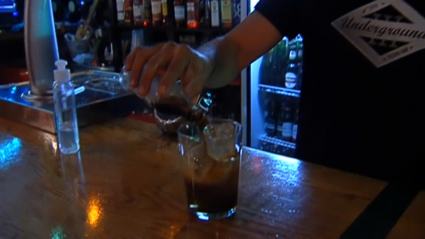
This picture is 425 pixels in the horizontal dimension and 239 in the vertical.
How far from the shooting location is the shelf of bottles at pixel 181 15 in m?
2.16

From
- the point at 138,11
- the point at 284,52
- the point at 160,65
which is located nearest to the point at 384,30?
the point at 160,65

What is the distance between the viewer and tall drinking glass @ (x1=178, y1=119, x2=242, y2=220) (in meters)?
0.61

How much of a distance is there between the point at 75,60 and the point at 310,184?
7.58ft

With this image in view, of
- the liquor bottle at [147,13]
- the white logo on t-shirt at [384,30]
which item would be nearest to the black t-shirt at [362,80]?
the white logo on t-shirt at [384,30]

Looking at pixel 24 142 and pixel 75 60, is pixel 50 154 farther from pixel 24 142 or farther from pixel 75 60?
pixel 75 60

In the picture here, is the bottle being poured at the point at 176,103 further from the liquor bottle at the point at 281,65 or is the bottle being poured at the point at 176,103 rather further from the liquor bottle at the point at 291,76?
the liquor bottle at the point at 281,65

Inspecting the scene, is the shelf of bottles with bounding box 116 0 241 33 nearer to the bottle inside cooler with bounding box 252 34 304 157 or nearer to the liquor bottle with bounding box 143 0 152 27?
the liquor bottle with bounding box 143 0 152 27

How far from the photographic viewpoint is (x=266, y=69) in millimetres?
2307

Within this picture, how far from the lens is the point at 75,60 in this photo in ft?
8.95

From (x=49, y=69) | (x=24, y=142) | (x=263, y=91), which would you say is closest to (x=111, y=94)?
(x=49, y=69)

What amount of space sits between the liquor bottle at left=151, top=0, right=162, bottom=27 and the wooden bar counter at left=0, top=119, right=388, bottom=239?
162 cm

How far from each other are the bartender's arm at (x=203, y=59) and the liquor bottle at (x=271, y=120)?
1.35 meters

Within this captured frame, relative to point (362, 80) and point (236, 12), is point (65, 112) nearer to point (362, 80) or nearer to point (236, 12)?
point (362, 80)

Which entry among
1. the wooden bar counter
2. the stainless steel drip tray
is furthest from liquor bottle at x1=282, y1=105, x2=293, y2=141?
the wooden bar counter
